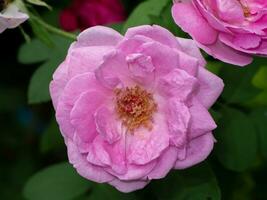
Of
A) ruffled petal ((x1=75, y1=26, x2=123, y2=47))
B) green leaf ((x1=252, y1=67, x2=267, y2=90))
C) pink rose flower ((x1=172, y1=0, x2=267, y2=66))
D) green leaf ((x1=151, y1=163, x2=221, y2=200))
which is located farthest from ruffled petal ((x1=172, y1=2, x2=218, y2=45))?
green leaf ((x1=252, y1=67, x2=267, y2=90))

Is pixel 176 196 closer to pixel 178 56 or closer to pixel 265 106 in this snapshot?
pixel 178 56

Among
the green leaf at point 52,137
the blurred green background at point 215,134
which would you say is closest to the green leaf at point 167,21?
the blurred green background at point 215,134

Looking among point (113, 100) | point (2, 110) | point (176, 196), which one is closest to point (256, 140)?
point (176, 196)

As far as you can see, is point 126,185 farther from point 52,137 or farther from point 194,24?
point 52,137

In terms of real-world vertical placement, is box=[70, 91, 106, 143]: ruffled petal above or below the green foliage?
above

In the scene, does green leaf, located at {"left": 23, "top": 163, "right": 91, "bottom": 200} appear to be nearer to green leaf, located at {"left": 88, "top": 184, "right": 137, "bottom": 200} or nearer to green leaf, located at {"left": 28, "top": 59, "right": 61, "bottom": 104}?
green leaf, located at {"left": 88, "top": 184, "right": 137, "bottom": 200}

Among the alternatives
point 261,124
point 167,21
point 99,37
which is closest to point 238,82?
point 261,124

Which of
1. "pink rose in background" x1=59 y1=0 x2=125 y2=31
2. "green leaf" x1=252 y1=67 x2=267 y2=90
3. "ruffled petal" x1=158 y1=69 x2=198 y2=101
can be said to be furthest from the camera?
"pink rose in background" x1=59 y1=0 x2=125 y2=31
